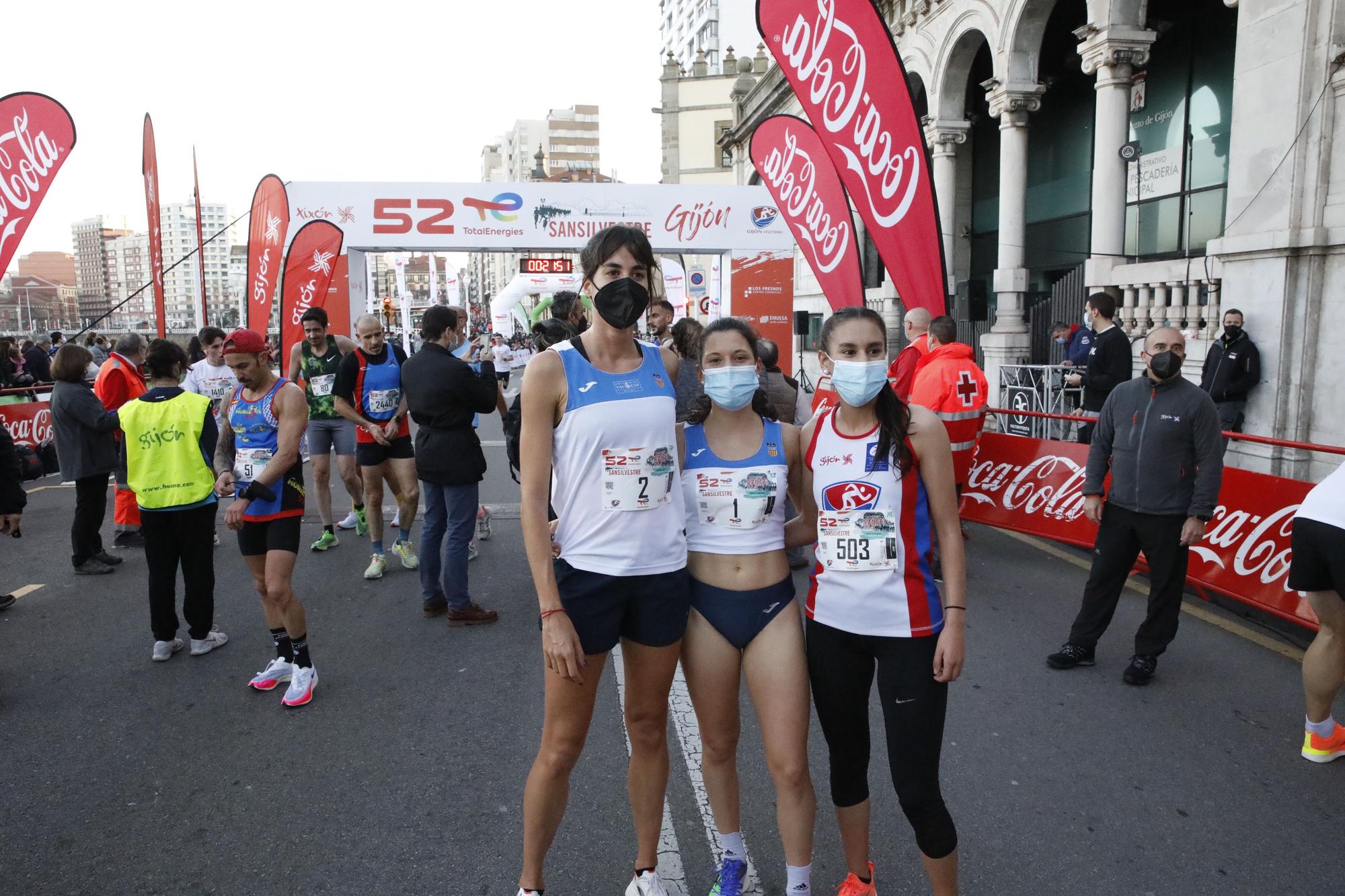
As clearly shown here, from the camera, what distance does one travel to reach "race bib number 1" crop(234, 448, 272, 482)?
4.64 m

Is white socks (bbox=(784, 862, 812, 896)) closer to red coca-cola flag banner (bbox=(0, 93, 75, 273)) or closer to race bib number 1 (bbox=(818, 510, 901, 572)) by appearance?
race bib number 1 (bbox=(818, 510, 901, 572))

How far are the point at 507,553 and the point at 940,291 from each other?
4.19 meters

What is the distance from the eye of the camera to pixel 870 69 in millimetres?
4816

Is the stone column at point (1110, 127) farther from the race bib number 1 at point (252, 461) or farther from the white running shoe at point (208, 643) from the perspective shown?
the white running shoe at point (208, 643)

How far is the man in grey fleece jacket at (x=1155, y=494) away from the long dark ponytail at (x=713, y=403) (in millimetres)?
2673

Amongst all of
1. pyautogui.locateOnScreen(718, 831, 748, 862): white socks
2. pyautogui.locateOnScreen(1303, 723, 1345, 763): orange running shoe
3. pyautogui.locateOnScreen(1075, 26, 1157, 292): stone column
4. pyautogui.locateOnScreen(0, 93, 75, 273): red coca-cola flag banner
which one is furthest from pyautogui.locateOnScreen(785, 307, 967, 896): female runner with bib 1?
pyautogui.locateOnScreen(1075, 26, 1157, 292): stone column

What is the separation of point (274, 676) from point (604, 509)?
3025 millimetres

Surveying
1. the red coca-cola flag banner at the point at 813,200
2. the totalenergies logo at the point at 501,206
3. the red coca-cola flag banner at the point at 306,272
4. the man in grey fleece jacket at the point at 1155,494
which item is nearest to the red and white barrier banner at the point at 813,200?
the red coca-cola flag banner at the point at 813,200

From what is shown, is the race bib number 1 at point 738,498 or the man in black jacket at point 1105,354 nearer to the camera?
the race bib number 1 at point 738,498

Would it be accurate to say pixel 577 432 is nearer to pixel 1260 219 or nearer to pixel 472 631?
pixel 472 631

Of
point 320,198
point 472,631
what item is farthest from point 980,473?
point 320,198

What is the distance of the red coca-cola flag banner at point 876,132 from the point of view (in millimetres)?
4730

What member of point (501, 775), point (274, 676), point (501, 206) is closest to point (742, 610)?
point (501, 775)

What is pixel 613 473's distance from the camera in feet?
8.06
